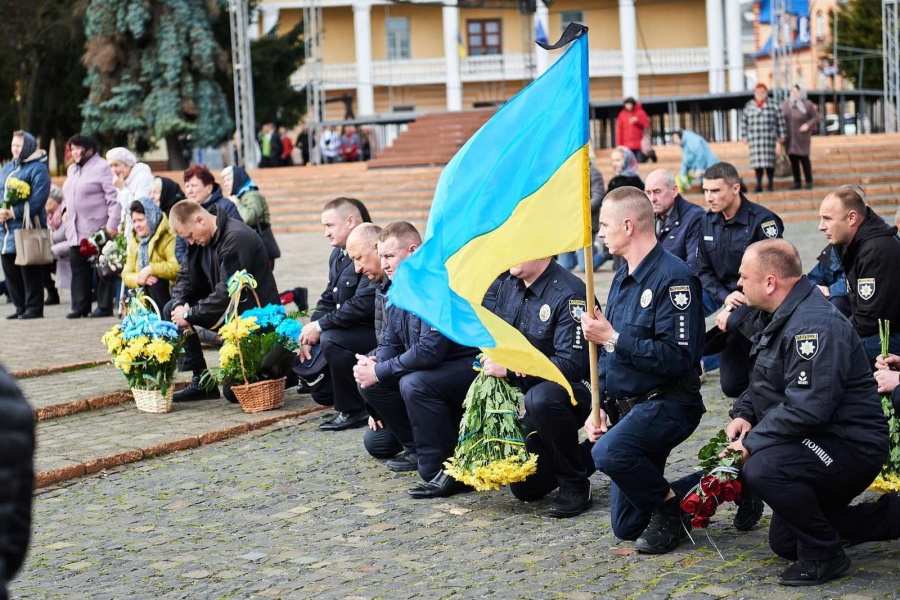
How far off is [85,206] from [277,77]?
2656 centimetres

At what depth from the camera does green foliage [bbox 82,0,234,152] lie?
3488 centimetres

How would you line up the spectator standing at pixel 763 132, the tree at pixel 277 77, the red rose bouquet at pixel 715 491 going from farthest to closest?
the tree at pixel 277 77, the spectator standing at pixel 763 132, the red rose bouquet at pixel 715 491

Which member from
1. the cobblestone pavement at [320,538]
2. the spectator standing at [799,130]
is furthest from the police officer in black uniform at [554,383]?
the spectator standing at [799,130]

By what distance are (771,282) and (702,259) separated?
3.76m

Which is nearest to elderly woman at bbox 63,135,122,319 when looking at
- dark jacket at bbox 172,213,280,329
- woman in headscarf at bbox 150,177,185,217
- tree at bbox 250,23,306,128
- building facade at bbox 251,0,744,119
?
woman in headscarf at bbox 150,177,185,217

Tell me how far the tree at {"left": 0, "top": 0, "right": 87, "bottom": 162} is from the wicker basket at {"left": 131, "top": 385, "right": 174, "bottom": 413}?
28.8 m

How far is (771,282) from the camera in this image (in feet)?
17.6

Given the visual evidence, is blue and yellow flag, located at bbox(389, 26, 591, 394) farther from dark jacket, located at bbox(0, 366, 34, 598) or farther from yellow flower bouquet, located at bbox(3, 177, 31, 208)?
yellow flower bouquet, located at bbox(3, 177, 31, 208)

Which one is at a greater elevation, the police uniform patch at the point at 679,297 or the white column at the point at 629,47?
the white column at the point at 629,47

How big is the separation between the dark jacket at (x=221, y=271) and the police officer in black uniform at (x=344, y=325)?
0.88m

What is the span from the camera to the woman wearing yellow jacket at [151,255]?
10.7 m

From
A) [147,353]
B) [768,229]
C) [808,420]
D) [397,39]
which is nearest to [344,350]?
[147,353]

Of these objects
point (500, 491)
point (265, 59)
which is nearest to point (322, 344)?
point (500, 491)

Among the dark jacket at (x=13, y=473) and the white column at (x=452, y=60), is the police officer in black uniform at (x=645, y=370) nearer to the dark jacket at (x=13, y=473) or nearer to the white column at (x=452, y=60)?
the dark jacket at (x=13, y=473)
